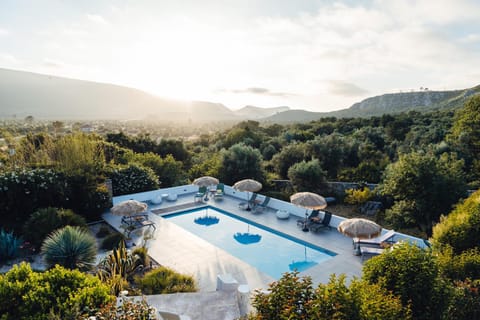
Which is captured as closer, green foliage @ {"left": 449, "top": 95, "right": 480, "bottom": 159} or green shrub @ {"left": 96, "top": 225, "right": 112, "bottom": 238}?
green shrub @ {"left": 96, "top": 225, "right": 112, "bottom": 238}

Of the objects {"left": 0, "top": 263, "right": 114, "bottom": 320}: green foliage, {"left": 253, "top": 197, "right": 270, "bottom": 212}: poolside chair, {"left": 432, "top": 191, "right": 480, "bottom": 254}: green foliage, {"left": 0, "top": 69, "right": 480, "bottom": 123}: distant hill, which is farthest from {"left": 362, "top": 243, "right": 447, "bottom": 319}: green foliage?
{"left": 0, "top": 69, "right": 480, "bottom": 123}: distant hill

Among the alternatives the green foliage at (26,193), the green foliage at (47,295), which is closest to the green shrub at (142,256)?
the green foliage at (47,295)

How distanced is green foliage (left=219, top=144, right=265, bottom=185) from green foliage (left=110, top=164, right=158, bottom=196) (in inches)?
173

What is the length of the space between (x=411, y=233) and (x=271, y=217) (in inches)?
225

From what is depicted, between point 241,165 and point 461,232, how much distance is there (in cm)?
1221

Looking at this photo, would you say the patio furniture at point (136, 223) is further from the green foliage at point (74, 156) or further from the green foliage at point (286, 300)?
the green foliage at point (286, 300)

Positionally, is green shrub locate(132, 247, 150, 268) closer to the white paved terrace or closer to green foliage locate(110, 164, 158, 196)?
the white paved terrace

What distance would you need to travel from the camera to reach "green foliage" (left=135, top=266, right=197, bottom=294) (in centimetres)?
663

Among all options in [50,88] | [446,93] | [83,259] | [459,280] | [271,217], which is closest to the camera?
[459,280]

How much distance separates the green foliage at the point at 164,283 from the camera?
663cm

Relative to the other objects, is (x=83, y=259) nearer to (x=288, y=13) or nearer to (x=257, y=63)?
(x=288, y=13)

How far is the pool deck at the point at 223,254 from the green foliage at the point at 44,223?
1927 mm

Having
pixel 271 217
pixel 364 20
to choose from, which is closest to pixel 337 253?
pixel 271 217

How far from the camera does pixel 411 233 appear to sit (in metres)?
11.5
